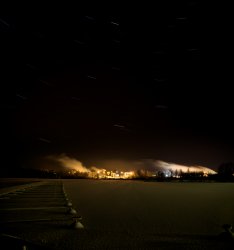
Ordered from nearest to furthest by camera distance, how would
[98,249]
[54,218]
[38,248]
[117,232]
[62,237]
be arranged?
[38,248] < [98,249] < [62,237] < [117,232] < [54,218]

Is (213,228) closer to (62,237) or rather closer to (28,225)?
(62,237)

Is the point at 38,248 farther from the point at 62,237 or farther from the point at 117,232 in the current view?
the point at 117,232

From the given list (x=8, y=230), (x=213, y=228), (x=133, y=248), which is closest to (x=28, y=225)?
(x=8, y=230)

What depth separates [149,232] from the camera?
675 cm

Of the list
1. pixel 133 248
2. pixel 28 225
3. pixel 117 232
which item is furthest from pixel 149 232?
pixel 28 225

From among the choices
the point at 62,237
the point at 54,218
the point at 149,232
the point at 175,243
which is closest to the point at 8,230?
the point at 62,237

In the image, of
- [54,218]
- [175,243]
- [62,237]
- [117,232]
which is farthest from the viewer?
[54,218]

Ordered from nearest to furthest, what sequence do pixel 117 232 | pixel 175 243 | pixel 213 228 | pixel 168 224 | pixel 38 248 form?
1. pixel 38 248
2. pixel 175 243
3. pixel 117 232
4. pixel 213 228
5. pixel 168 224

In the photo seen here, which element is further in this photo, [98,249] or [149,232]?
[149,232]

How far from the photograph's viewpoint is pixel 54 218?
8531 mm

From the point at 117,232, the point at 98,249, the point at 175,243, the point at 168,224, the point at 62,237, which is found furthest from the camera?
the point at 168,224

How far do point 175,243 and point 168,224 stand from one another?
6.87 ft

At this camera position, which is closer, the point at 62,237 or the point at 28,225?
the point at 62,237

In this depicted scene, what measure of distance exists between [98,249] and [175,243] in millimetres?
1200
